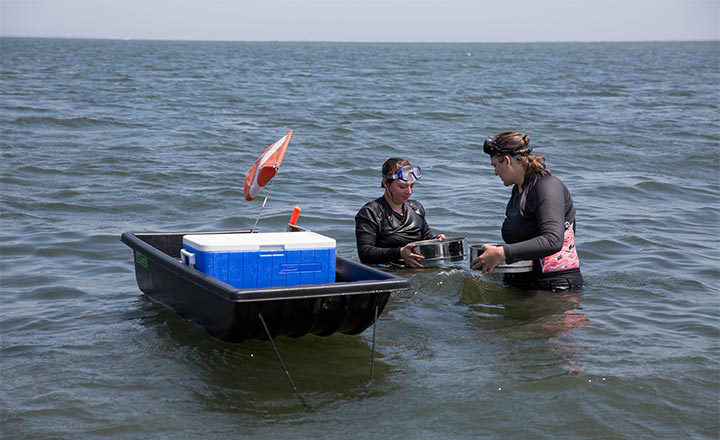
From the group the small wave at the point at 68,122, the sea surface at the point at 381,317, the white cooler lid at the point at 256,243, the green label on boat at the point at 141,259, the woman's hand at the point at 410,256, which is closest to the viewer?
the sea surface at the point at 381,317

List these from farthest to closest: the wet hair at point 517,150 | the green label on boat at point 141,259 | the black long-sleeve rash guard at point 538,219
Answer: the green label on boat at point 141,259 → the wet hair at point 517,150 → the black long-sleeve rash guard at point 538,219

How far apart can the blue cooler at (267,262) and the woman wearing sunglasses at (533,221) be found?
1.23 metres

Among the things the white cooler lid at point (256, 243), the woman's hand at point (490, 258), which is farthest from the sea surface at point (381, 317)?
the white cooler lid at point (256, 243)

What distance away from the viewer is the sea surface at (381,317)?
4.91 meters

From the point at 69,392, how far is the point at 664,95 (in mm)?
29891

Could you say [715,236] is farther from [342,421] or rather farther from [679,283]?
[342,421]

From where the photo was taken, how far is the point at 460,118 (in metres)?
23.7

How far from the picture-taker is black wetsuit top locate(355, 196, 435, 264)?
7324mm

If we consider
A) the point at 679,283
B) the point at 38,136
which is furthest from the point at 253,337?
the point at 38,136

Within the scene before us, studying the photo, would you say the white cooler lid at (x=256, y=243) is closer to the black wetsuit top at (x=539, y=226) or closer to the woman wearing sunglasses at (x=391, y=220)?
the black wetsuit top at (x=539, y=226)

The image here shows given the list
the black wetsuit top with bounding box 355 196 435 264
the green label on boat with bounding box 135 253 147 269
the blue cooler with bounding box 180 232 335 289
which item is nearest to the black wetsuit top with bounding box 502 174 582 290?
the black wetsuit top with bounding box 355 196 435 264

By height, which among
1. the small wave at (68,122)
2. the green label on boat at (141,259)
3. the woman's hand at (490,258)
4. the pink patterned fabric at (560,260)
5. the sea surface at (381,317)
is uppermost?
the small wave at (68,122)

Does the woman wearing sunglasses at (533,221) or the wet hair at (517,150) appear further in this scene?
the wet hair at (517,150)

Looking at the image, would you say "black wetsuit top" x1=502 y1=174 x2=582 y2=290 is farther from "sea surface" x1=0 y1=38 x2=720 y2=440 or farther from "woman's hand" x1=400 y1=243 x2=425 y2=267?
"woman's hand" x1=400 y1=243 x2=425 y2=267
